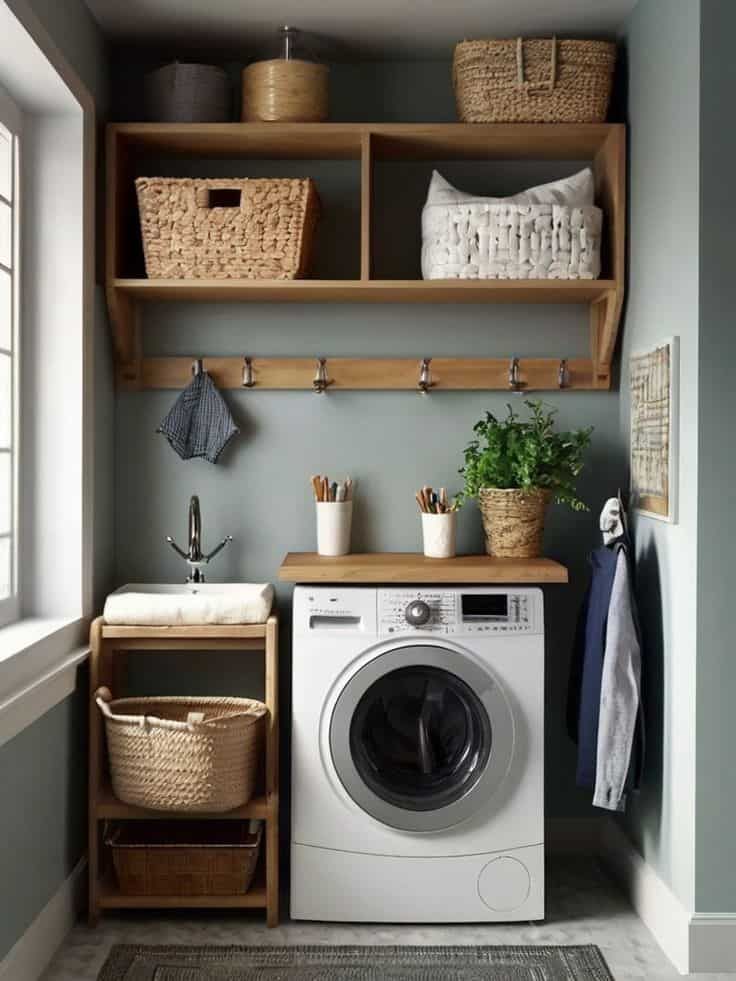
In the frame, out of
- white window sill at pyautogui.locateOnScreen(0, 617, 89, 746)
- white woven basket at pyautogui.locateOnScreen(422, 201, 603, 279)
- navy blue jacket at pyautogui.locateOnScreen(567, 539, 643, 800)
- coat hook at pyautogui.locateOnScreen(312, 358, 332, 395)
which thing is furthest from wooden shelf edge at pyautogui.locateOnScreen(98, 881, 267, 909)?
white woven basket at pyautogui.locateOnScreen(422, 201, 603, 279)

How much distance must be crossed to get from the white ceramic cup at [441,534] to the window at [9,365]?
3.73 feet

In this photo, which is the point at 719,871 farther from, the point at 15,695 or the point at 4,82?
the point at 4,82

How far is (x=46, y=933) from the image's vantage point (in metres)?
2.64

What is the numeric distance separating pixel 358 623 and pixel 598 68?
5.50ft

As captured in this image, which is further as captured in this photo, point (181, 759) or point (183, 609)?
point (183, 609)

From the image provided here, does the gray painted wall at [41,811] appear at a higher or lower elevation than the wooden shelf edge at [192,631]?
lower

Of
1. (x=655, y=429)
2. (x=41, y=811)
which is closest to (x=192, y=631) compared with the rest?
(x=41, y=811)

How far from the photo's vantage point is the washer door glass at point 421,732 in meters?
2.87

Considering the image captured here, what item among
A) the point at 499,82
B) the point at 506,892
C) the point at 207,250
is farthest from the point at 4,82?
the point at 506,892

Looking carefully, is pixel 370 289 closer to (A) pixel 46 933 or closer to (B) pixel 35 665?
(B) pixel 35 665

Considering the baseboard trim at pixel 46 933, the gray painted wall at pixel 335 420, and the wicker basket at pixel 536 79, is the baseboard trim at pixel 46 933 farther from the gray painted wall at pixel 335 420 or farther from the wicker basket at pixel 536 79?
the wicker basket at pixel 536 79

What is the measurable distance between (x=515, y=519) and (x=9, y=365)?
4.67ft

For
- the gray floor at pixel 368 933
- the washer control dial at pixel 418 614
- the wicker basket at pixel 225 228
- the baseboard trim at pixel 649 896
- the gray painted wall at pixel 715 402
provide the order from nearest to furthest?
the gray painted wall at pixel 715 402 < the baseboard trim at pixel 649 896 < the gray floor at pixel 368 933 < the washer control dial at pixel 418 614 < the wicker basket at pixel 225 228

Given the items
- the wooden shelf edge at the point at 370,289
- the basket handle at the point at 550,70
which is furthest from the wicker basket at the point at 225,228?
the basket handle at the point at 550,70
